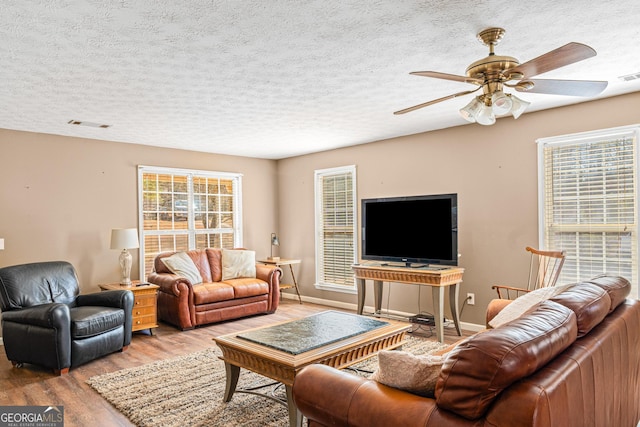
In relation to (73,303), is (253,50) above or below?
above

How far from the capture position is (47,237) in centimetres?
498

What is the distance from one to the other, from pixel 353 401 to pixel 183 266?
4.33 meters

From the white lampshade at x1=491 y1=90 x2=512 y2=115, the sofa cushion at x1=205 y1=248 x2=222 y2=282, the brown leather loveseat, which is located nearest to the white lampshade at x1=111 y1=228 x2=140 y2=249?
the brown leather loveseat

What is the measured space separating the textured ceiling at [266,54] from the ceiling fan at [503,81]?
0.25m

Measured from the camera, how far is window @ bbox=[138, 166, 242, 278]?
5.85 meters

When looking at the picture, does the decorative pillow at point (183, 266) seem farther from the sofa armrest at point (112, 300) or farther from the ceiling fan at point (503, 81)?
the ceiling fan at point (503, 81)

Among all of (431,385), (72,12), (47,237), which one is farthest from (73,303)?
(431,385)

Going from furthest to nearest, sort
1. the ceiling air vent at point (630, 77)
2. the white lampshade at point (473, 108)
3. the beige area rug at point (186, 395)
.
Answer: the ceiling air vent at point (630, 77)
the beige area rug at point (186, 395)
the white lampshade at point (473, 108)

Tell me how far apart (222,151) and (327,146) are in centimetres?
160

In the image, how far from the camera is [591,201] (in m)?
4.08

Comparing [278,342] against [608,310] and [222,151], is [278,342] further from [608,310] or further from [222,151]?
[222,151]

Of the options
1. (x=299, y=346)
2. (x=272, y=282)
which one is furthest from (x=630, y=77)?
(x=272, y=282)

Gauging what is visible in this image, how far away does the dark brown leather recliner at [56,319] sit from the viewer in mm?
3621

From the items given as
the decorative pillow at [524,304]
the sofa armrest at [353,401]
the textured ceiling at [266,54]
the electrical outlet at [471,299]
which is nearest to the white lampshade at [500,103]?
the textured ceiling at [266,54]
